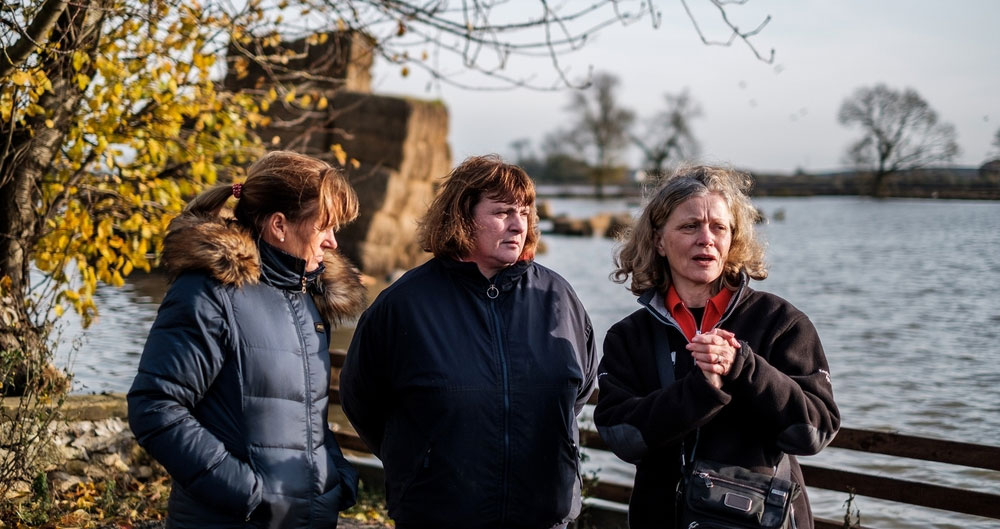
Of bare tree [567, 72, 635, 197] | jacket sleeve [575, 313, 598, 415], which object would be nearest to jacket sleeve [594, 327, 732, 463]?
jacket sleeve [575, 313, 598, 415]

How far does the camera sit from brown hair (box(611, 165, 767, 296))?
313cm

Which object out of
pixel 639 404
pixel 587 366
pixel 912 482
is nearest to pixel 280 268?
pixel 587 366

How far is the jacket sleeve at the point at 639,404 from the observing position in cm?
273

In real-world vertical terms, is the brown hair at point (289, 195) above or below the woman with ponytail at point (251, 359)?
above

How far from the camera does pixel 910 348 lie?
1477 centimetres

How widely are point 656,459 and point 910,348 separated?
1305cm

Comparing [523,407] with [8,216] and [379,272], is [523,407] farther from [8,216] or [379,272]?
[379,272]

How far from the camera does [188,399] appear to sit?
9.64 feet

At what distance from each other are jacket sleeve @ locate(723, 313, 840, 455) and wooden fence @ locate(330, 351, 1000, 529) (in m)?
2.38

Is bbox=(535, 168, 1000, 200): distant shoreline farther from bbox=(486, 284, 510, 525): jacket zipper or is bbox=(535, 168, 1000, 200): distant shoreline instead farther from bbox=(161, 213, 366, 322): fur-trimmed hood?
bbox=(161, 213, 366, 322): fur-trimmed hood

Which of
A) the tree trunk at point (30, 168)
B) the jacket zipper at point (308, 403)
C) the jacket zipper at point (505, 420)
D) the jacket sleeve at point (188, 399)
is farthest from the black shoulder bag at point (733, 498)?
Answer: the tree trunk at point (30, 168)

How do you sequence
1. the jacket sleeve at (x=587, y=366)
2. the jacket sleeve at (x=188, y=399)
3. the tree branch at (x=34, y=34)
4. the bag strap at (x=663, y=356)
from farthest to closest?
the tree branch at (x=34, y=34), the jacket sleeve at (x=587, y=366), the bag strap at (x=663, y=356), the jacket sleeve at (x=188, y=399)

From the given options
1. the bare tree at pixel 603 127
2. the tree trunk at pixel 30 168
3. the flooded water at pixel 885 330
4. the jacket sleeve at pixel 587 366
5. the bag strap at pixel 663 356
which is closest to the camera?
the bag strap at pixel 663 356

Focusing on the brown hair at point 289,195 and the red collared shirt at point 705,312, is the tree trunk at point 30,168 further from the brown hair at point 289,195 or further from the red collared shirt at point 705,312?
the red collared shirt at point 705,312
